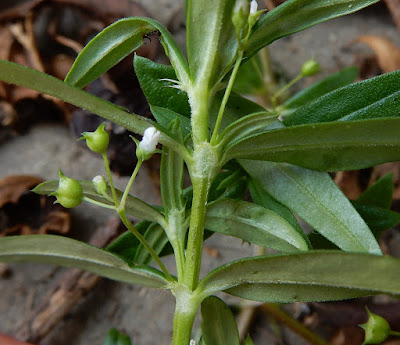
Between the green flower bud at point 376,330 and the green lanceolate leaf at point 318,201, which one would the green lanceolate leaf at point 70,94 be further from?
the green flower bud at point 376,330

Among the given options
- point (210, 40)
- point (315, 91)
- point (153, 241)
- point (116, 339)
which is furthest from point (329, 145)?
point (116, 339)

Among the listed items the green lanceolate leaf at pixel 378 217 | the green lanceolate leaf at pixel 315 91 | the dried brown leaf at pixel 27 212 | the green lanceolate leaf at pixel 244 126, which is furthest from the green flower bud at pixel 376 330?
the dried brown leaf at pixel 27 212

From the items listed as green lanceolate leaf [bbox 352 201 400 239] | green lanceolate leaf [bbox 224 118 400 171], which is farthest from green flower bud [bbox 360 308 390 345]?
green lanceolate leaf [bbox 224 118 400 171]

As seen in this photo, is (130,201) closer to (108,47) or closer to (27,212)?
(108,47)

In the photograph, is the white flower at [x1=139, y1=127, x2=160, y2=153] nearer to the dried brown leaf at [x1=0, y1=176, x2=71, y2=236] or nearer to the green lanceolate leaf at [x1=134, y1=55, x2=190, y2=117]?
the green lanceolate leaf at [x1=134, y1=55, x2=190, y2=117]

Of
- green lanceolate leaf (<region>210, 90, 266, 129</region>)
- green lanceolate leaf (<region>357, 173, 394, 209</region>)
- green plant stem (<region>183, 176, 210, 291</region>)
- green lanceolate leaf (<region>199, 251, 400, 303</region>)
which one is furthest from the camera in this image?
green lanceolate leaf (<region>357, 173, 394, 209</region>)

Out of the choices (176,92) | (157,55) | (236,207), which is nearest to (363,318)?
(236,207)

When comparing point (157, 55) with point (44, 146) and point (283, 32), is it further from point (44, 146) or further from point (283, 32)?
point (283, 32)
